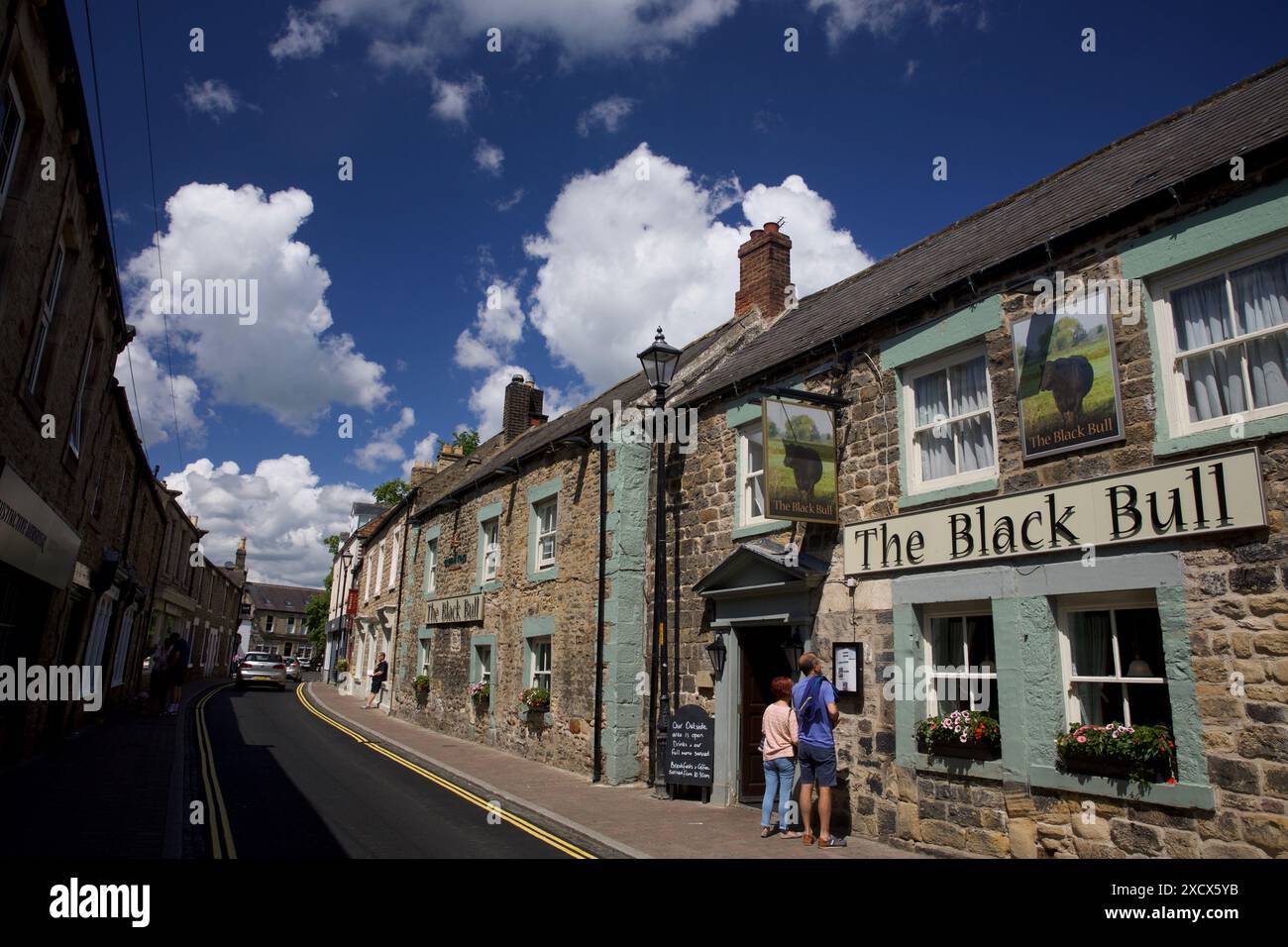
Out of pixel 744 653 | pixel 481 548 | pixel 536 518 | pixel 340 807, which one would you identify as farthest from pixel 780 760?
pixel 481 548

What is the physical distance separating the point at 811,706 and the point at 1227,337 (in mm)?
4876

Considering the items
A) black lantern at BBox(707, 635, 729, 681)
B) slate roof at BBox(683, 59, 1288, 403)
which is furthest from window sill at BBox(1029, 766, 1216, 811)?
slate roof at BBox(683, 59, 1288, 403)

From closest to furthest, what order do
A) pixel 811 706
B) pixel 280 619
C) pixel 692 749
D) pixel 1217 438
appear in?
pixel 1217 438
pixel 811 706
pixel 692 749
pixel 280 619

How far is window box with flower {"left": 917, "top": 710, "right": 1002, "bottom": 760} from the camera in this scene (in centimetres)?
740

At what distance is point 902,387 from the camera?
29.7 feet

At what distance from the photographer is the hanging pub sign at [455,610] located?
18.3 meters

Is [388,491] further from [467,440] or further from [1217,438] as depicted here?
[1217,438]

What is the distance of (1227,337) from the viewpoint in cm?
646

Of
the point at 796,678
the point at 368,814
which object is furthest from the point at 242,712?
the point at 796,678

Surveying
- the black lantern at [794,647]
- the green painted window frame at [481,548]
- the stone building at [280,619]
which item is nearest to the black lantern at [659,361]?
the black lantern at [794,647]

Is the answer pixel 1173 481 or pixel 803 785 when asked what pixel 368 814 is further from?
pixel 1173 481

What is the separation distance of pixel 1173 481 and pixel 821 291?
8.62m
